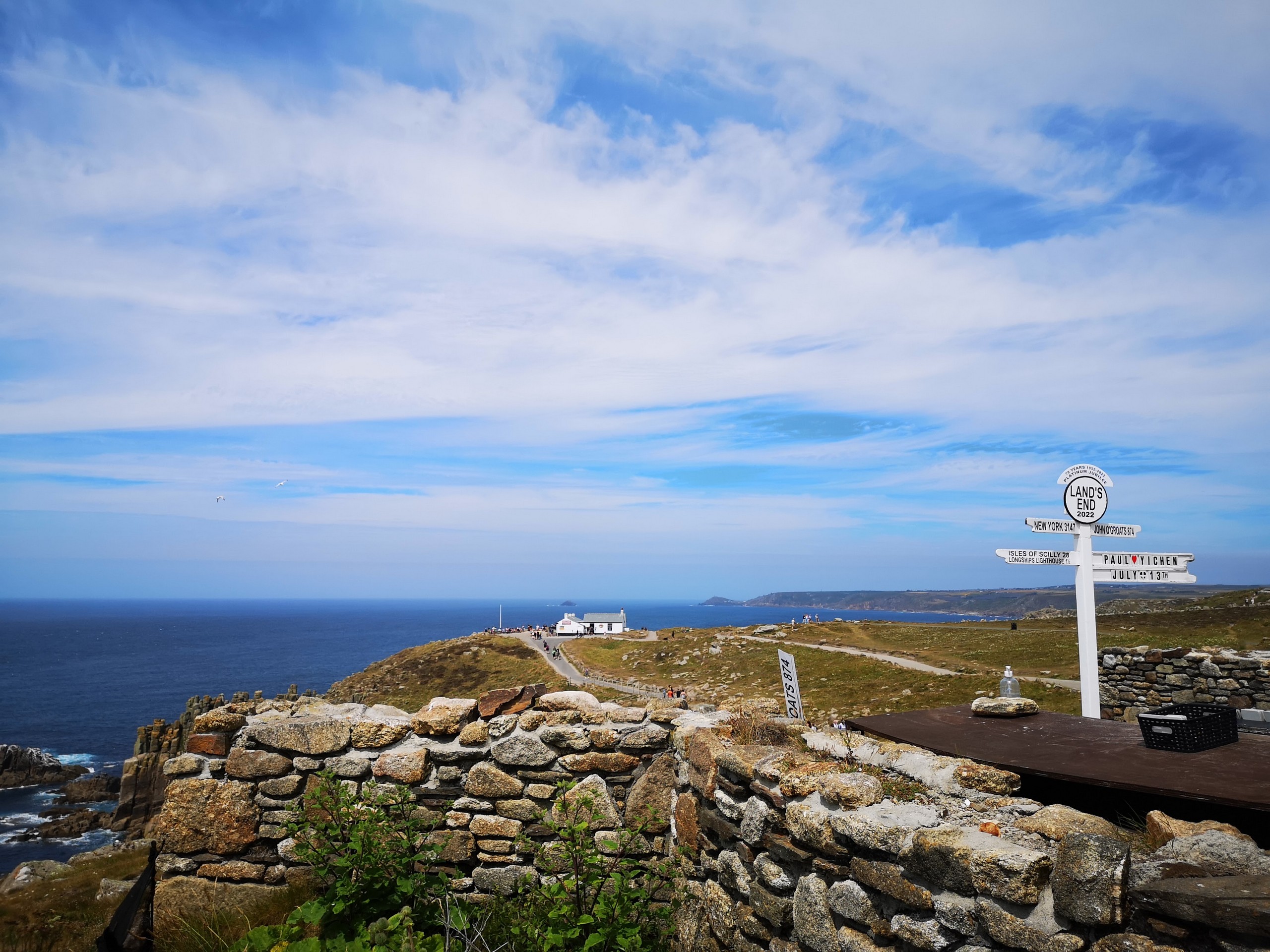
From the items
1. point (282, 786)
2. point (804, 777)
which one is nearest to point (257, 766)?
point (282, 786)

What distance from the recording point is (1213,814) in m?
3.63

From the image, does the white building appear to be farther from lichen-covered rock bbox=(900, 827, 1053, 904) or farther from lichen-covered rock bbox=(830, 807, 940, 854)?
lichen-covered rock bbox=(900, 827, 1053, 904)

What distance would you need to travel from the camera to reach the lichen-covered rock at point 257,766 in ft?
19.6

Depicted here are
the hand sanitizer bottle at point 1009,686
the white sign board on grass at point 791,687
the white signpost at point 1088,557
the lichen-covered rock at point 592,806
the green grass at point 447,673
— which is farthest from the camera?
the green grass at point 447,673

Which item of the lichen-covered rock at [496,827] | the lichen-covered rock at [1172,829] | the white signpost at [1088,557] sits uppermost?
the white signpost at [1088,557]

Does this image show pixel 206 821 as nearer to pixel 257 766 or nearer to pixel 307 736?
pixel 257 766

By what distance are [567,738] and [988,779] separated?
3.19 meters

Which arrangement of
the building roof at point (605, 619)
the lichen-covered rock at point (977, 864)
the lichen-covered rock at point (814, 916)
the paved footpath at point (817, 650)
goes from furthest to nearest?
the building roof at point (605, 619), the paved footpath at point (817, 650), the lichen-covered rock at point (814, 916), the lichen-covered rock at point (977, 864)

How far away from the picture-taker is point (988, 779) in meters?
4.01

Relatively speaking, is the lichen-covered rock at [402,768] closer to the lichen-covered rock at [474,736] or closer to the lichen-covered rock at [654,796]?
the lichen-covered rock at [474,736]

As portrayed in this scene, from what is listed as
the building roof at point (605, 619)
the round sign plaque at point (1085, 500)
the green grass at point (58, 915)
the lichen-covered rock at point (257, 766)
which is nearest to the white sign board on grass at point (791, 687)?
the lichen-covered rock at point (257, 766)

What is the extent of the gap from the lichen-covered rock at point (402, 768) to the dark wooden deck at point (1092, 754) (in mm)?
3514

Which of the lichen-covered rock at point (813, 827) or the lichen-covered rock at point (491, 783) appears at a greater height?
the lichen-covered rock at point (813, 827)

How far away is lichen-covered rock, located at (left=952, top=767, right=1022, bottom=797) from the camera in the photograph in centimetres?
399
